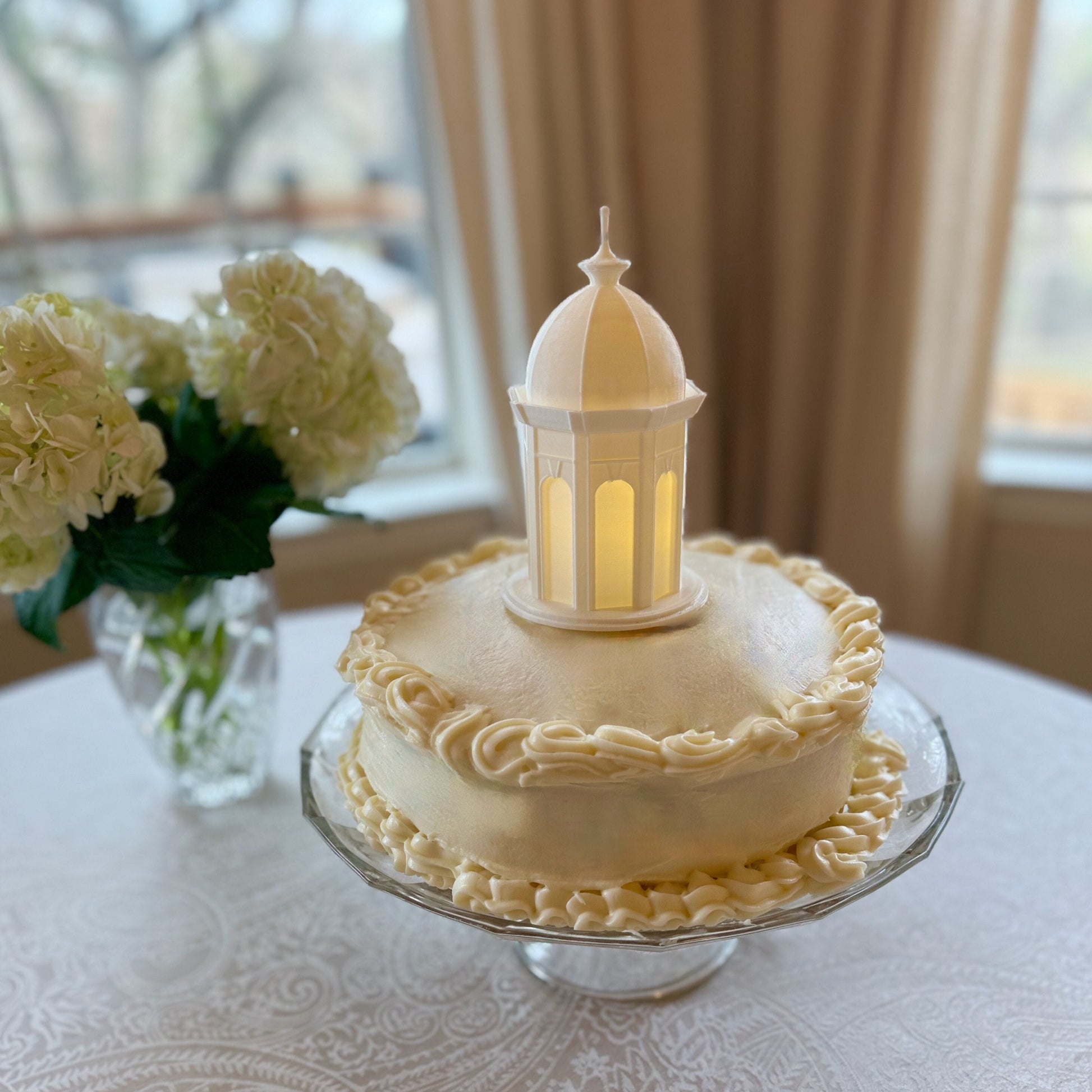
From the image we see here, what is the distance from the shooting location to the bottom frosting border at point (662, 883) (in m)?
0.80

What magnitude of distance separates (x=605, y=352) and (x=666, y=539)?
198 millimetres

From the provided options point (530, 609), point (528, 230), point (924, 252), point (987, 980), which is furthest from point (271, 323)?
point (924, 252)

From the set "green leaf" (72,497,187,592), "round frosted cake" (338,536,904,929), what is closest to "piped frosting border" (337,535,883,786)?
"round frosted cake" (338,536,904,929)

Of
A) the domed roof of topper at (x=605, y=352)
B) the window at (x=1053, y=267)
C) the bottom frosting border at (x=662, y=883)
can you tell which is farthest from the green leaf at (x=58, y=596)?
the window at (x=1053, y=267)

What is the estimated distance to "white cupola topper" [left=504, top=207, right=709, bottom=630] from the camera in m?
0.87

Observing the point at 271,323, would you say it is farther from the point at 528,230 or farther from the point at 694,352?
the point at 694,352

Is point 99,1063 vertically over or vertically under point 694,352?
under

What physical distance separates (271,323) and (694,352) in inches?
52.7

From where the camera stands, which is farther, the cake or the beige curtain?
the beige curtain

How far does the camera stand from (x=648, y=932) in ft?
2.60

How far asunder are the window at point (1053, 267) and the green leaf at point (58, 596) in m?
1.86

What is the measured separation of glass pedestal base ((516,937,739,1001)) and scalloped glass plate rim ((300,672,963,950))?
0.54ft

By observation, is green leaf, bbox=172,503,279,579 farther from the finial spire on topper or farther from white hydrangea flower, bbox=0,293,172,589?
the finial spire on topper

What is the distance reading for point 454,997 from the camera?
976mm
